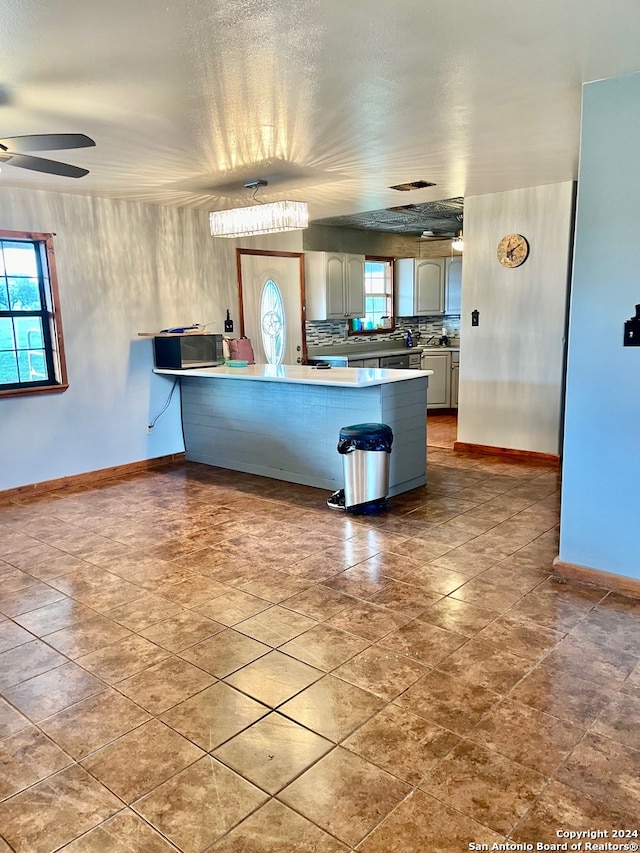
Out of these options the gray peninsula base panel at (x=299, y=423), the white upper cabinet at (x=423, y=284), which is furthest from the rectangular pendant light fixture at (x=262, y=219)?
the white upper cabinet at (x=423, y=284)

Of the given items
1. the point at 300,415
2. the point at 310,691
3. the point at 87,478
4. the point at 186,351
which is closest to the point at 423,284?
the point at 186,351

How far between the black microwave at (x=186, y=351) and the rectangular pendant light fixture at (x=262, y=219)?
54.6 inches

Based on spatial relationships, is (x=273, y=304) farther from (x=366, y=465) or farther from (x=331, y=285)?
(x=366, y=465)

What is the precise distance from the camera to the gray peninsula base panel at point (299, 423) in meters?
4.59

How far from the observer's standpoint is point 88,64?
2393mm

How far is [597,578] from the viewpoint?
9.97ft

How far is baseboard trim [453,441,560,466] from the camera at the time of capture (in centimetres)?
A: 548

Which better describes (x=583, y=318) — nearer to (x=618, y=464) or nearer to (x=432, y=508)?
(x=618, y=464)

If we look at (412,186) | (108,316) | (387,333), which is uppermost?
(412,186)

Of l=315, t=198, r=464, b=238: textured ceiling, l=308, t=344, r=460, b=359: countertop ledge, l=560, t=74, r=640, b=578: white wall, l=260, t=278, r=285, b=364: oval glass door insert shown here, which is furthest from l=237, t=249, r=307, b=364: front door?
l=560, t=74, r=640, b=578: white wall

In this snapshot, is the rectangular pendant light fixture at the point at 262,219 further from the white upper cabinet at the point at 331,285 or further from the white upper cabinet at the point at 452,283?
the white upper cabinet at the point at 452,283

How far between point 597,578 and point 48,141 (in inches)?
128

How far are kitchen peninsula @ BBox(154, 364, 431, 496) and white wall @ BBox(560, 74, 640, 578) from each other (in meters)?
1.61

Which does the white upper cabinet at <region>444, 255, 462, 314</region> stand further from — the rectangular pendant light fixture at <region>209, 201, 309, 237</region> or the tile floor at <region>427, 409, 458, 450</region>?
the rectangular pendant light fixture at <region>209, 201, 309, 237</region>
